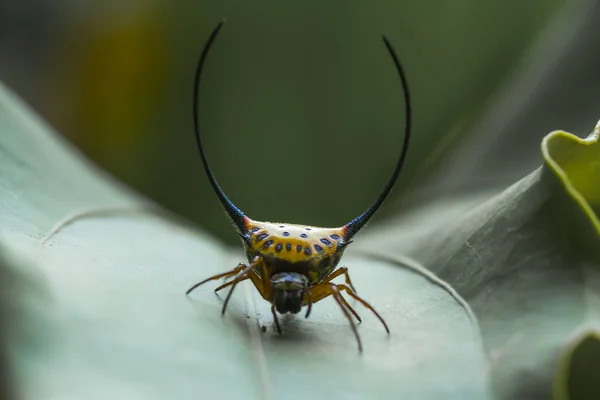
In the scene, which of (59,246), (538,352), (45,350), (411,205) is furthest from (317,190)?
(45,350)

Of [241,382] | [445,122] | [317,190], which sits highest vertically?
[241,382]

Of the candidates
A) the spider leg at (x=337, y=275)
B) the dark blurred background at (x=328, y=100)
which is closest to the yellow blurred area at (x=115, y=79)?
the dark blurred background at (x=328, y=100)

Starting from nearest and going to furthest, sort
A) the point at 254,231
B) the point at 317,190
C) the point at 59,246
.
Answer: the point at 59,246, the point at 254,231, the point at 317,190

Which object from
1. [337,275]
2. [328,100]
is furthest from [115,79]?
[337,275]

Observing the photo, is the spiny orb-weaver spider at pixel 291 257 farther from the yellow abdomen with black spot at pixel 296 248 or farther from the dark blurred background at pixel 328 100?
the dark blurred background at pixel 328 100

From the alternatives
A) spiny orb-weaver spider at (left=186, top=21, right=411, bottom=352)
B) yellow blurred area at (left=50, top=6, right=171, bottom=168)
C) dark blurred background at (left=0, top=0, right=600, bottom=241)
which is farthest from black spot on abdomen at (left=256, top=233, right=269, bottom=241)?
yellow blurred area at (left=50, top=6, right=171, bottom=168)

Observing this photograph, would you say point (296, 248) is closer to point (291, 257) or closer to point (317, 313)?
point (291, 257)

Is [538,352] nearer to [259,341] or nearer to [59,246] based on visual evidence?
[259,341]
